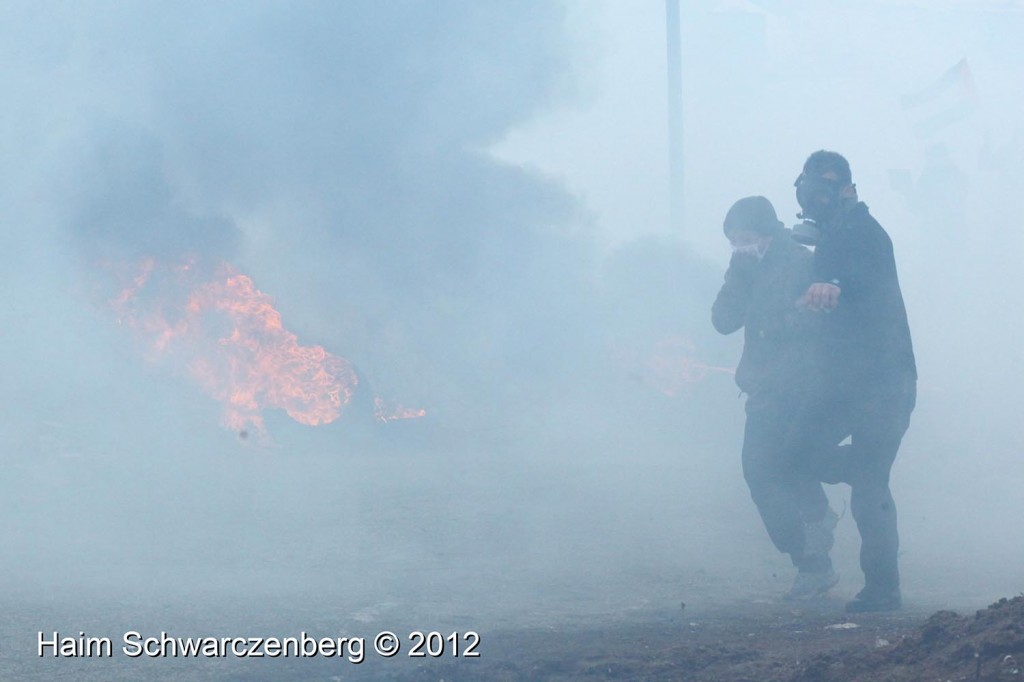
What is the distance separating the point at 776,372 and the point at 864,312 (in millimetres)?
581

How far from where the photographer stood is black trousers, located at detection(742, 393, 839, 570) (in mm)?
5453

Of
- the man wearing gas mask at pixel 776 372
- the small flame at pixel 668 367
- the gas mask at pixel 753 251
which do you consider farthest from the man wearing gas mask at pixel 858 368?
the small flame at pixel 668 367

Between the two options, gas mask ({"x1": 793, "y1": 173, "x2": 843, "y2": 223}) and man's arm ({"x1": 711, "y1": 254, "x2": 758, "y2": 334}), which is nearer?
gas mask ({"x1": 793, "y1": 173, "x2": 843, "y2": 223})

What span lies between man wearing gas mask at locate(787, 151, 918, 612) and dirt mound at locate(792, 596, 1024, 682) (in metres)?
1.31

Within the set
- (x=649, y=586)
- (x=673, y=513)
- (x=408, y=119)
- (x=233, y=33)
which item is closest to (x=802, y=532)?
(x=649, y=586)

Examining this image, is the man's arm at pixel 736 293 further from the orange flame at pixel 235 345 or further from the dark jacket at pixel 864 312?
the orange flame at pixel 235 345

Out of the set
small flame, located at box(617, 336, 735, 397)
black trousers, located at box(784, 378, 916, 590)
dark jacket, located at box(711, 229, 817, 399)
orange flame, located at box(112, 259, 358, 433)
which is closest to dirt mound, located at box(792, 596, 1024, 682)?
black trousers, located at box(784, 378, 916, 590)

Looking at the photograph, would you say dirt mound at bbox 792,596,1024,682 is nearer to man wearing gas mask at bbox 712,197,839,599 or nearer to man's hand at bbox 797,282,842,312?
man wearing gas mask at bbox 712,197,839,599

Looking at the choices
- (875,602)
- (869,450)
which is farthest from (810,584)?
(869,450)

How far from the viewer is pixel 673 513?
7281 mm

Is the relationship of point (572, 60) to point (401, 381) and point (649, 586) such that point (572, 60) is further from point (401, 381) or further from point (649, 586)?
point (649, 586)

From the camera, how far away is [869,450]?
517 centimetres

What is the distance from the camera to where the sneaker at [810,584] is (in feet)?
17.3

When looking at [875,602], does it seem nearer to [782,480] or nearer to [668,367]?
[782,480]
